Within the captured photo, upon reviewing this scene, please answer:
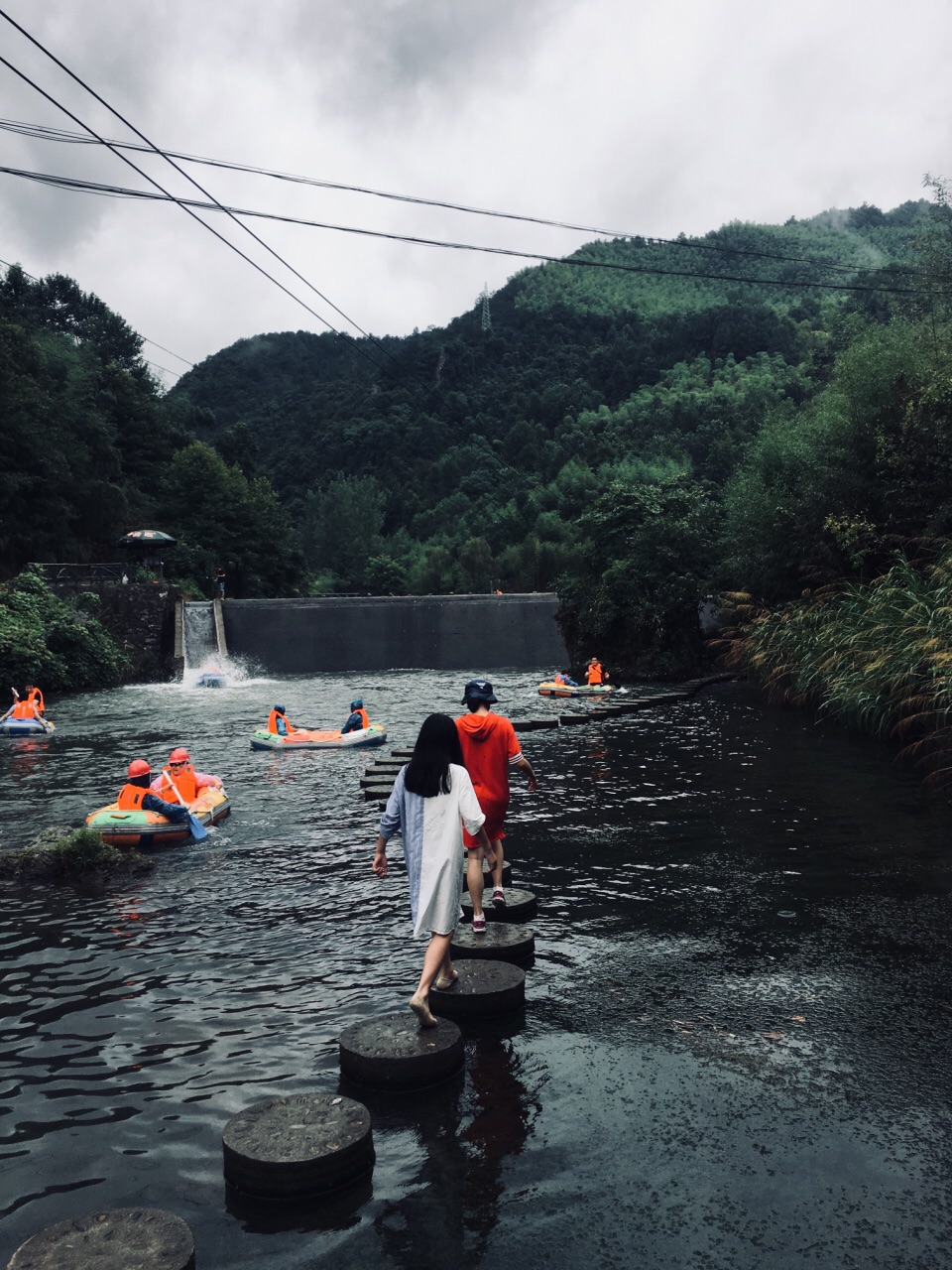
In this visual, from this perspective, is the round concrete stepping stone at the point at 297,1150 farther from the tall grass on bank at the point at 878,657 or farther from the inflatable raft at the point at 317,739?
the inflatable raft at the point at 317,739

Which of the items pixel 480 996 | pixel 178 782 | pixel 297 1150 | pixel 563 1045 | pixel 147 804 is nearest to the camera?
pixel 297 1150

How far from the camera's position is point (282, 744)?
57.7ft

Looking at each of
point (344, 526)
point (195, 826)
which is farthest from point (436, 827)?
point (344, 526)

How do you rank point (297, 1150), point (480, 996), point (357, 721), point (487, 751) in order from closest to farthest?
point (297, 1150) < point (480, 996) < point (487, 751) < point (357, 721)

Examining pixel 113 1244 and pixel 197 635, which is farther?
pixel 197 635

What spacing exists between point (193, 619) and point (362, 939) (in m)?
33.1

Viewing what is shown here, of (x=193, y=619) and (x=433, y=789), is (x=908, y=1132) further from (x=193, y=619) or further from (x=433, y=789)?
(x=193, y=619)

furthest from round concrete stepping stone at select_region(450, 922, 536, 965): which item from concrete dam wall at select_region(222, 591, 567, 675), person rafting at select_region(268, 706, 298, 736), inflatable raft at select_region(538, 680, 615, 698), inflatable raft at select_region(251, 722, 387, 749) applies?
concrete dam wall at select_region(222, 591, 567, 675)

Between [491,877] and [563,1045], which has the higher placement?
[491,877]

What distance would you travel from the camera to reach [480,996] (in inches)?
228

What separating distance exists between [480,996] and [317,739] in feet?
40.3

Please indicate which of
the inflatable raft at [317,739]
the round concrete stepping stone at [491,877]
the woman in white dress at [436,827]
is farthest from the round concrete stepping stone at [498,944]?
the inflatable raft at [317,739]

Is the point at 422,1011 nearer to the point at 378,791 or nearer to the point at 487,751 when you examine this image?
the point at 487,751

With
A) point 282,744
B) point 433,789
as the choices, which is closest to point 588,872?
point 433,789
